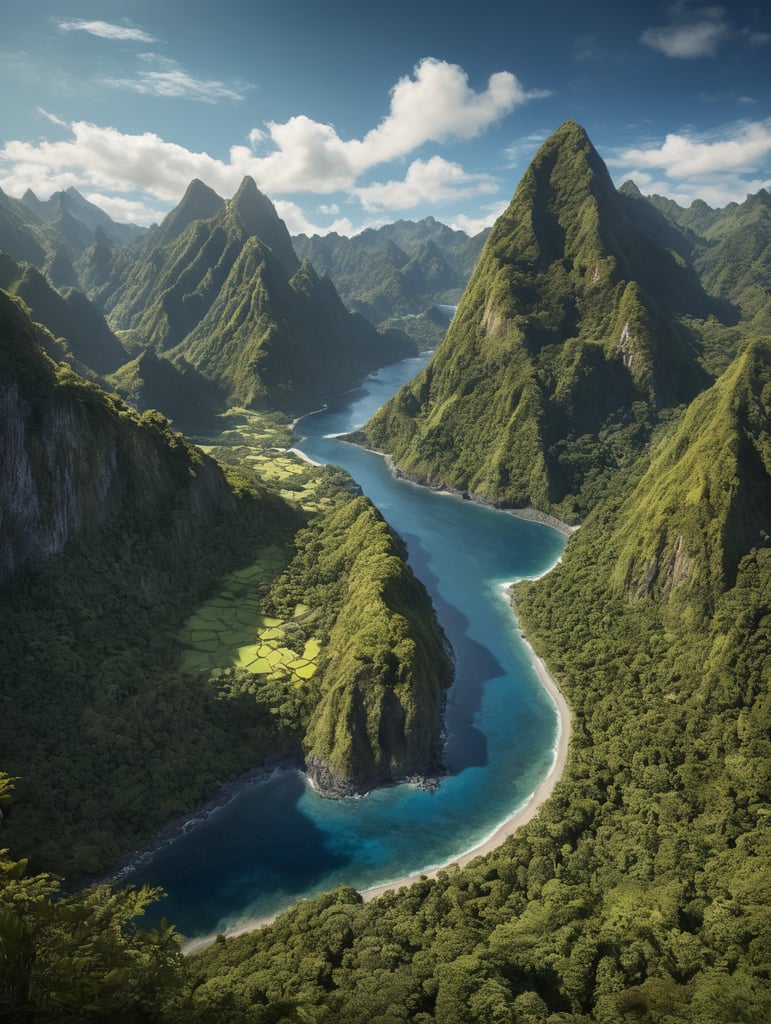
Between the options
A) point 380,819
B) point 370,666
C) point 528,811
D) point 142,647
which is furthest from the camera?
point 142,647

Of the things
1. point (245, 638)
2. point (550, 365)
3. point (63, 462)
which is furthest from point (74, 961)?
point (550, 365)

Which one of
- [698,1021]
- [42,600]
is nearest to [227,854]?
[42,600]

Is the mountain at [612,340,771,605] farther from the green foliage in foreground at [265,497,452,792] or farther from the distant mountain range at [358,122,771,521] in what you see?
the distant mountain range at [358,122,771,521]

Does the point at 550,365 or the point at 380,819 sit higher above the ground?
the point at 550,365

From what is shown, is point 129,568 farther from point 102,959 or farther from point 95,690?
point 102,959

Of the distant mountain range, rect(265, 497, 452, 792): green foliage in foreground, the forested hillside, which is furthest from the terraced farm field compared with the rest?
the distant mountain range

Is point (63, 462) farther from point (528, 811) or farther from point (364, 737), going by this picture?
point (528, 811)
